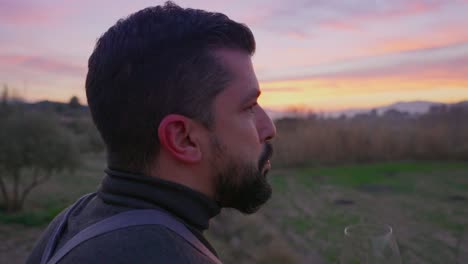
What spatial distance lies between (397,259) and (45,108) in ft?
40.1

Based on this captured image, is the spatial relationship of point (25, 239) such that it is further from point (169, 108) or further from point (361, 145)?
point (361, 145)

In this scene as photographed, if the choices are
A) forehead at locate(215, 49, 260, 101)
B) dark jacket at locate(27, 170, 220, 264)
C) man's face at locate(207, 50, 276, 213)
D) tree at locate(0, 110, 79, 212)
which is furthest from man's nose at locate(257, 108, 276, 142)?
tree at locate(0, 110, 79, 212)

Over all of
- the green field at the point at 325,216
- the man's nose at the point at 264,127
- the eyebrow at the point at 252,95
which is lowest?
the green field at the point at 325,216

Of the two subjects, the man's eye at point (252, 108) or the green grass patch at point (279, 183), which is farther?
the green grass patch at point (279, 183)

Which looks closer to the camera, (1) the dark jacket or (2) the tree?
(1) the dark jacket

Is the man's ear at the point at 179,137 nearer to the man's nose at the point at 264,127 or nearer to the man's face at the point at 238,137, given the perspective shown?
the man's face at the point at 238,137

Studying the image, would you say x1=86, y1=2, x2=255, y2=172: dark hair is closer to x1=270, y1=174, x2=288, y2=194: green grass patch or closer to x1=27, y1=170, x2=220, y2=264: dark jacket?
x1=27, y1=170, x2=220, y2=264: dark jacket

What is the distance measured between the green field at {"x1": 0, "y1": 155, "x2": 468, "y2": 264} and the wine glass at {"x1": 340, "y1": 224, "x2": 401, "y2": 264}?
5.55m

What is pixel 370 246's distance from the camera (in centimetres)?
118

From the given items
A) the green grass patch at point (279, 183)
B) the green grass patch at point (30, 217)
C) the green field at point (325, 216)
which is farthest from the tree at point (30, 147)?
the green grass patch at point (279, 183)

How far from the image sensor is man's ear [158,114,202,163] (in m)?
1.28

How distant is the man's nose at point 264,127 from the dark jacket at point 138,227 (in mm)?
324

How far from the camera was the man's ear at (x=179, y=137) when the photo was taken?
1.28 metres

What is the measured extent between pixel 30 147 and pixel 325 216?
26.0 feet
